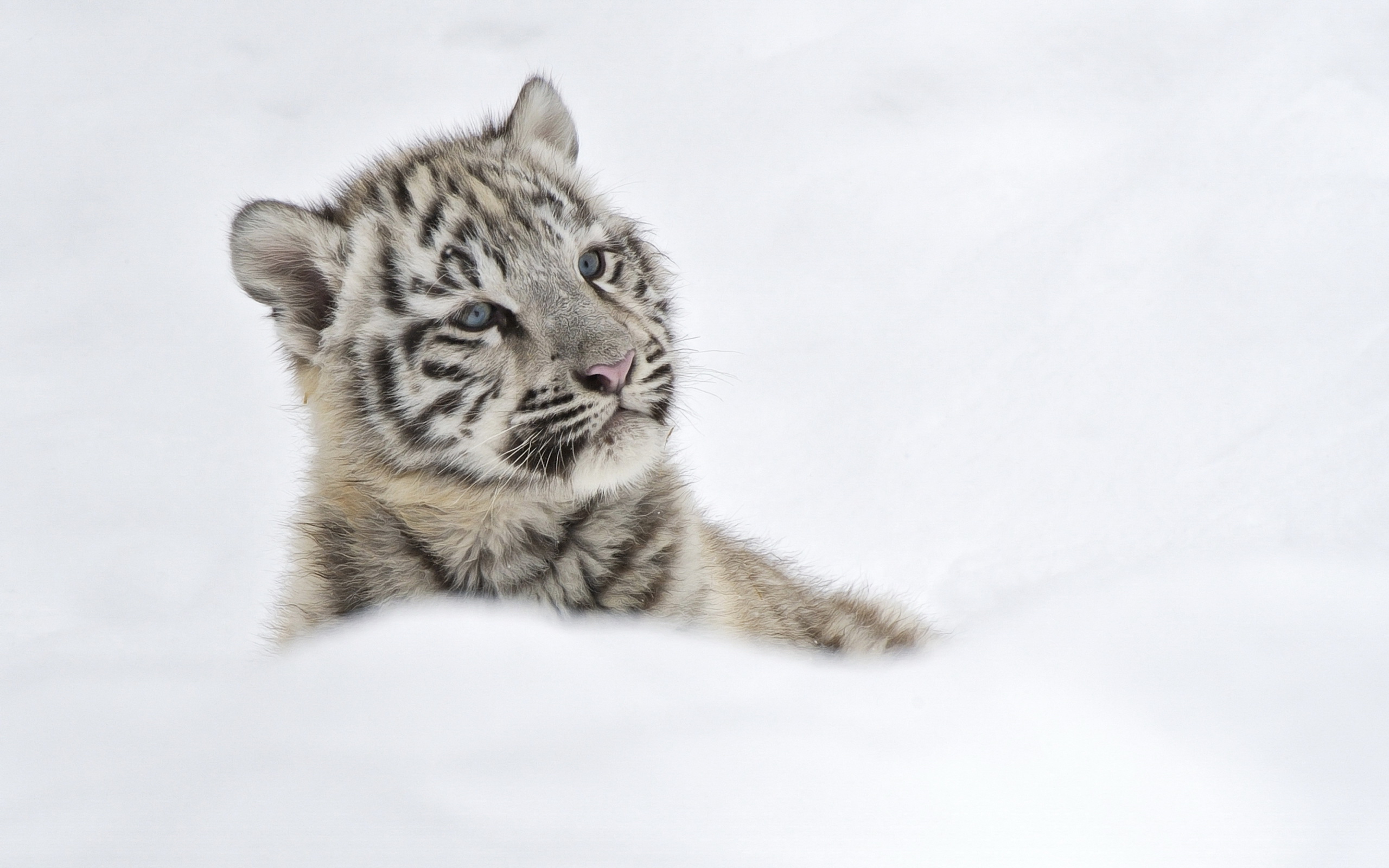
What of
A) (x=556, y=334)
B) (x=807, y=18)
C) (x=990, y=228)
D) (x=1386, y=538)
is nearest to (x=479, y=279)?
(x=556, y=334)

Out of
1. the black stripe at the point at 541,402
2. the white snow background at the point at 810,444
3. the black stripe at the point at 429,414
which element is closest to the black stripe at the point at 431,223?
the black stripe at the point at 429,414

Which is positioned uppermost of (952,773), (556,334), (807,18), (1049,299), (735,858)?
(807,18)

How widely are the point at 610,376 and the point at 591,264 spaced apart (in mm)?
578

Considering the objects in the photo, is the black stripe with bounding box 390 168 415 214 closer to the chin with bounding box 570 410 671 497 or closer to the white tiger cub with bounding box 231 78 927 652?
the white tiger cub with bounding box 231 78 927 652

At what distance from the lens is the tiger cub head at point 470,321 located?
10.5 ft

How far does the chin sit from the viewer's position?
10.5 feet

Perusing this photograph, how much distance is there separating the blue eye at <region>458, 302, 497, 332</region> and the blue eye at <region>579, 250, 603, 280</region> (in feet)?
1.14

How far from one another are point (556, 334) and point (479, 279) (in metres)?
0.32

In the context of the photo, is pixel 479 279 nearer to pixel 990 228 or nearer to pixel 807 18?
pixel 990 228

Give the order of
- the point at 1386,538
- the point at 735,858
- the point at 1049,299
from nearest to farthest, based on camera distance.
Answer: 1. the point at 735,858
2. the point at 1386,538
3. the point at 1049,299

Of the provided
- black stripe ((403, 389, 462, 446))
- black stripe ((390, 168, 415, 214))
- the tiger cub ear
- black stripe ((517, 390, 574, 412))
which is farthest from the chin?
the tiger cub ear

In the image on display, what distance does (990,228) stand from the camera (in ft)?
21.4

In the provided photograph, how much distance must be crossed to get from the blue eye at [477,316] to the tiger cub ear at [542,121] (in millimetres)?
932

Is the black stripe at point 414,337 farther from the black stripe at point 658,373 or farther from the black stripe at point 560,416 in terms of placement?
the black stripe at point 658,373
